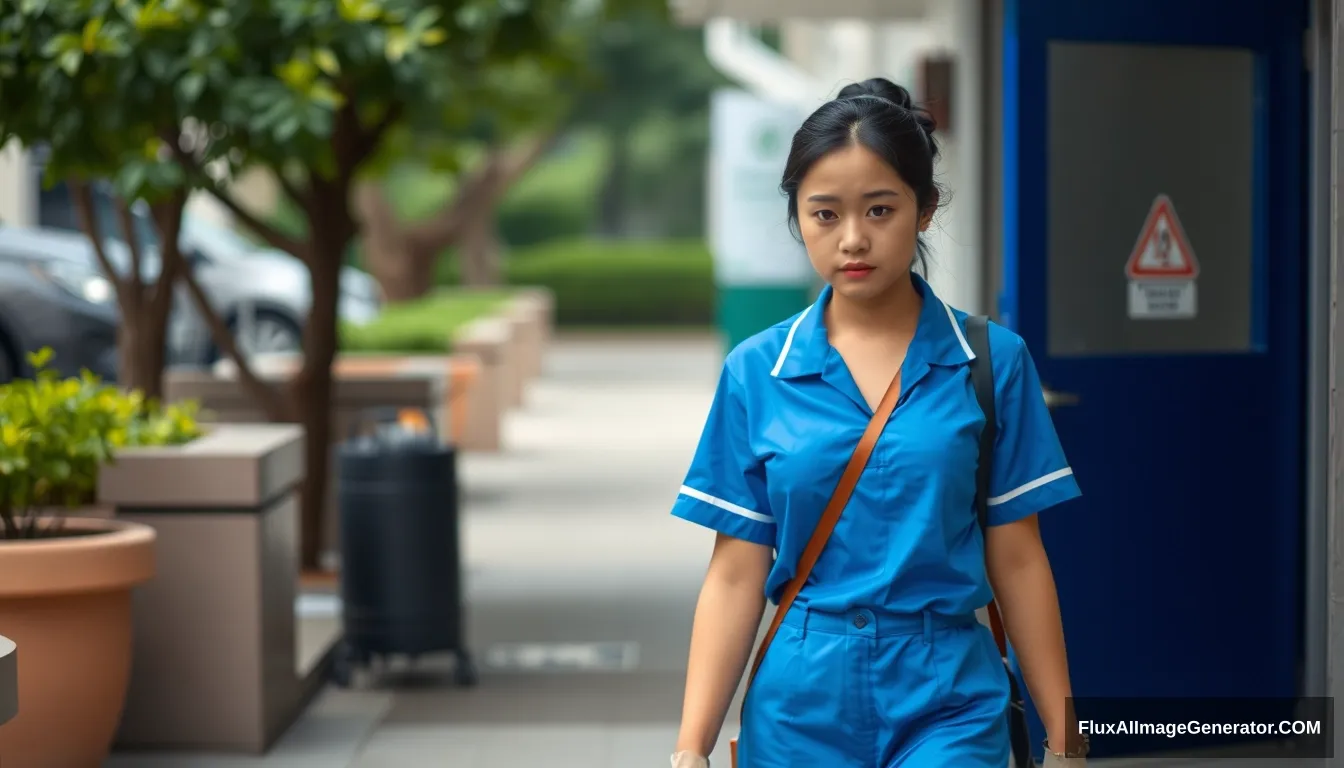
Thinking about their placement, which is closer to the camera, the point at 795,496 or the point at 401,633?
the point at 795,496

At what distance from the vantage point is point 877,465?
3029 mm

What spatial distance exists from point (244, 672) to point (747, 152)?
13.3m

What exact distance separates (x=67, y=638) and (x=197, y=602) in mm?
897

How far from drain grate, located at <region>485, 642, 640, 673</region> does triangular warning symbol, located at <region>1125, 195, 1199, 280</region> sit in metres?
3.00

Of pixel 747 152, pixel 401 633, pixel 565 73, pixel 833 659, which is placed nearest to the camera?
pixel 833 659

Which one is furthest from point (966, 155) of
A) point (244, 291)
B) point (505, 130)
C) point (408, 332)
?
point (505, 130)

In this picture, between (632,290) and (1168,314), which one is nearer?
(1168,314)

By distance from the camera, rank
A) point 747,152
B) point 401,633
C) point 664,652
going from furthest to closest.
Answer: point 747,152 < point 664,652 < point 401,633

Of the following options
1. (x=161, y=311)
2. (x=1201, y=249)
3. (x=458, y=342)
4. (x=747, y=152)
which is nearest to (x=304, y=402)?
(x=161, y=311)

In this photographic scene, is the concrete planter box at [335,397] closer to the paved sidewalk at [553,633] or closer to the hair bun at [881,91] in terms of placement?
the paved sidewalk at [553,633]

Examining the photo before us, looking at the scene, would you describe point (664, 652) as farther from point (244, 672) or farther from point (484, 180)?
point (484, 180)

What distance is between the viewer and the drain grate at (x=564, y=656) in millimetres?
8219

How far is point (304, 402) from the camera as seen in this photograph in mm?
10047

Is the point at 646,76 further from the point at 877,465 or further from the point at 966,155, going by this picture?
the point at 877,465
